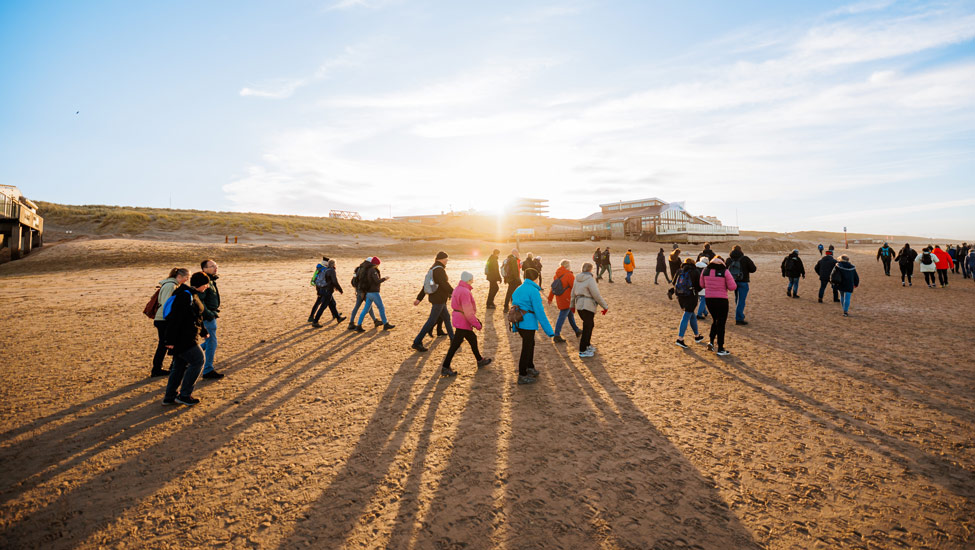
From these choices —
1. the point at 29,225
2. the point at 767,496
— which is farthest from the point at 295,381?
the point at 29,225

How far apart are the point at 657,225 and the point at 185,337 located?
62.4m

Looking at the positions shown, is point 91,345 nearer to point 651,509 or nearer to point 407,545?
point 407,545

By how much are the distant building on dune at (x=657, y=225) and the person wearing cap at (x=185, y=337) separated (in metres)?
56.7

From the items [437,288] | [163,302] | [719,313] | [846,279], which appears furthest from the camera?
[846,279]

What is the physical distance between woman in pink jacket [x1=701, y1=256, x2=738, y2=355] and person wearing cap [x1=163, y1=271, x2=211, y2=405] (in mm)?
8651

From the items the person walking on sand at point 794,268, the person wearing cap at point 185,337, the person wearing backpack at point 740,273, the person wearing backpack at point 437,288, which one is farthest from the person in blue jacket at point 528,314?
the person walking on sand at point 794,268

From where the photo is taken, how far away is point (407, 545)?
338 centimetres

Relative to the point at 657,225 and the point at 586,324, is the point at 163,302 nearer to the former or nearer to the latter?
the point at 586,324

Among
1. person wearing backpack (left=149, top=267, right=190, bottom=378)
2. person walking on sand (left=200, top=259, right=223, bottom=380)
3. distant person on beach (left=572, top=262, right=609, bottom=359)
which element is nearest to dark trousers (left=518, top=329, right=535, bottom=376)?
distant person on beach (left=572, top=262, right=609, bottom=359)

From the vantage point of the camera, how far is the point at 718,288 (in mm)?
8102

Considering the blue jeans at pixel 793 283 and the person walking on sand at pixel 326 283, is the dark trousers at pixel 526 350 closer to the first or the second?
the person walking on sand at pixel 326 283

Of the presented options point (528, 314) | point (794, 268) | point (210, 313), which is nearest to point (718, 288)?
point (528, 314)

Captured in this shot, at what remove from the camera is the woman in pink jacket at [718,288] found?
8.01 metres

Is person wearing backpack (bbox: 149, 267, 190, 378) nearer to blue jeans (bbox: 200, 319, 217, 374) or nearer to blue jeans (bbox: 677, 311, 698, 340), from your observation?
blue jeans (bbox: 200, 319, 217, 374)
